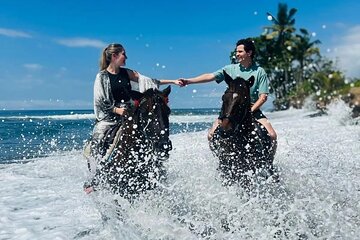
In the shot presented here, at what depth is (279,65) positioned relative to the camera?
195ft

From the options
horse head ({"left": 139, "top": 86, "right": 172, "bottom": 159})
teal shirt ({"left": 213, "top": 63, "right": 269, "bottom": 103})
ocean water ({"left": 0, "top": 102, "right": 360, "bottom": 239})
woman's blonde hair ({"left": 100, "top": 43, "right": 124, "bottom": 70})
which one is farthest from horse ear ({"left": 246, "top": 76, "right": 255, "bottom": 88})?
woman's blonde hair ({"left": 100, "top": 43, "right": 124, "bottom": 70})

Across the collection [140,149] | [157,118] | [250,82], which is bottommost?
[140,149]

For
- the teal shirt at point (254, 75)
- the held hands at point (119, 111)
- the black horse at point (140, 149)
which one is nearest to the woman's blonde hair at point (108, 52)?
the held hands at point (119, 111)

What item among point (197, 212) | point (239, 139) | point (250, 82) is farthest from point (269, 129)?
point (197, 212)

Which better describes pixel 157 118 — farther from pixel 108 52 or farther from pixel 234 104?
pixel 108 52

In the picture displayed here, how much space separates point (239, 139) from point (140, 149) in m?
1.34

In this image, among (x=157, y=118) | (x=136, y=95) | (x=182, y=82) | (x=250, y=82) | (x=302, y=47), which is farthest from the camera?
(x=302, y=47)

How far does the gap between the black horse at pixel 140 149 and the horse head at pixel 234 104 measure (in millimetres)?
749

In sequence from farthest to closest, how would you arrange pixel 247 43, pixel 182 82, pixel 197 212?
pixel 182 82
pixel 247 43
pixel 197 212

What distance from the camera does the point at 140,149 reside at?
5504mm

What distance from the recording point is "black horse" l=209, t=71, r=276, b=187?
5.54 metres

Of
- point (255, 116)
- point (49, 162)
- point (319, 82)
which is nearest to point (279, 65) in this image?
point (319, 82)

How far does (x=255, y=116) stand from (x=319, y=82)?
50974 millimetres

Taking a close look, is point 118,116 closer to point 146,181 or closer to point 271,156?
point 146,181
